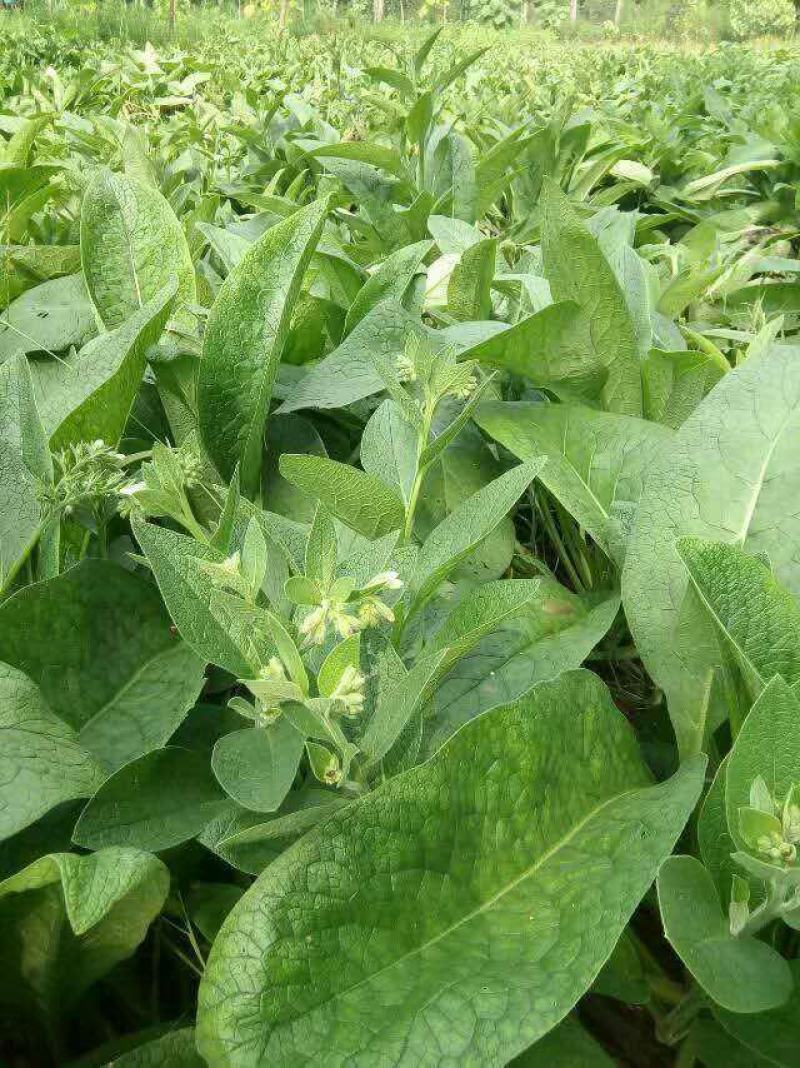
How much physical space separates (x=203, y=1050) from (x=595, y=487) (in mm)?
781

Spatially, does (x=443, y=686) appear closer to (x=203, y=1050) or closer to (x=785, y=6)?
(x=203, y=1050)

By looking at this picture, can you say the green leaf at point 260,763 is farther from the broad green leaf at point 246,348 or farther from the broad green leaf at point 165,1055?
the broad green leaf at point 246,348

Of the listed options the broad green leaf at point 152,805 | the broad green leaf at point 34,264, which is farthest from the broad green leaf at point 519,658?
the broad green leaf at point 34,264

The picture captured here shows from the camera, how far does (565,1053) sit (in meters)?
0.81

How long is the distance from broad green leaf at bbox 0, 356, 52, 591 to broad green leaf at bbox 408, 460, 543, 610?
0.40m

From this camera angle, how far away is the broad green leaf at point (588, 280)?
4.19 ft

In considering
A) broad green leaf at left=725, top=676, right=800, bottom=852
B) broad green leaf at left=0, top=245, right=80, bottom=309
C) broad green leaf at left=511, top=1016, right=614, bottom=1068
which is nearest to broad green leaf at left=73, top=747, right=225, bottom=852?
broad green leaf at left=511, top=1016, right=614, bottom=1068

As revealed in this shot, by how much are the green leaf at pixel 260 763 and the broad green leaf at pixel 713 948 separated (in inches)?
11.7

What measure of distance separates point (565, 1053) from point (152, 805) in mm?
403

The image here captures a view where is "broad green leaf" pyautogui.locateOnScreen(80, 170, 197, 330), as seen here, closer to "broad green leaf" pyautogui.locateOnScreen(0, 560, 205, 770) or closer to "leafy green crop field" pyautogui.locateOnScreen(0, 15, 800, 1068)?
"leafy green crop field" pyautogui.locateOnScreen(0, 15, 800, 1068)

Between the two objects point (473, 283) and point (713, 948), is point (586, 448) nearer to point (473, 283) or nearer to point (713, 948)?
point (473, 283)

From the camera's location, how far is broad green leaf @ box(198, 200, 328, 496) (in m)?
1.21

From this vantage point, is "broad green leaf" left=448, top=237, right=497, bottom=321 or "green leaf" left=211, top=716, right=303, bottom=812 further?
"broad green leaf" left=448, top=237, right=497, bottom=321

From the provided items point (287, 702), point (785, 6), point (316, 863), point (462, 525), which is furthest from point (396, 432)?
point (785, 6)
